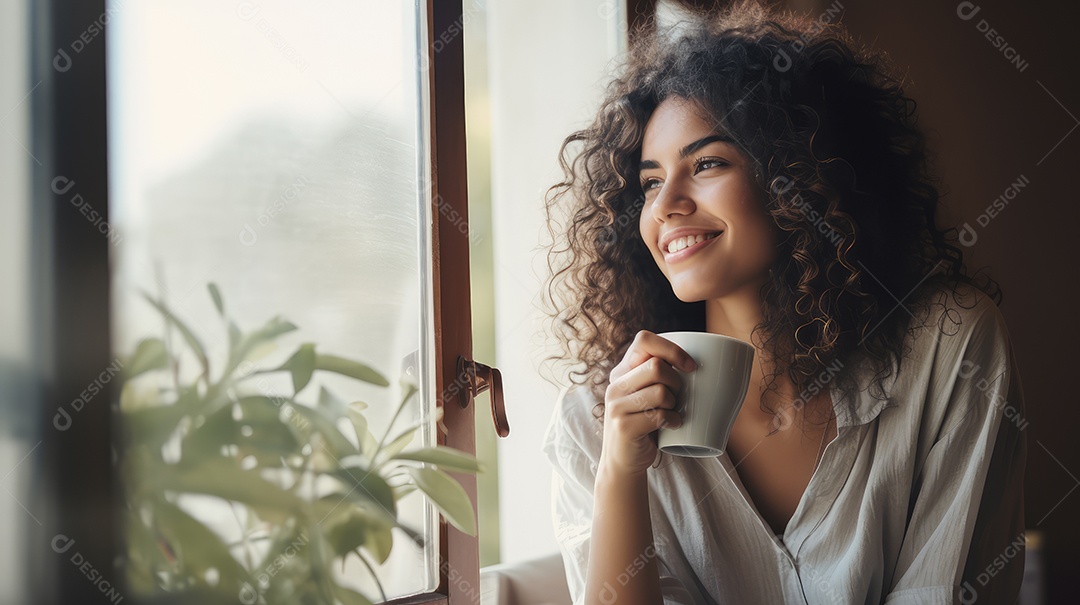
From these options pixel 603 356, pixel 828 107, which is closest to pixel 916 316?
pixel 828 107

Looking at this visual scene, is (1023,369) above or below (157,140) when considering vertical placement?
below

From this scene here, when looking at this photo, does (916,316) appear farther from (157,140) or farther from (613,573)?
(157,140)

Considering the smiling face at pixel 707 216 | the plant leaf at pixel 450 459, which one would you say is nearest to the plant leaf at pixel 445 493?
the plant leaf at pixel 450 459

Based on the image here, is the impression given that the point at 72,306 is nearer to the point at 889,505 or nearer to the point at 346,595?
the point at 346,595

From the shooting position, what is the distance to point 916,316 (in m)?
1.07

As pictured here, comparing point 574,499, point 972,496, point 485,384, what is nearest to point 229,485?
point 485,384

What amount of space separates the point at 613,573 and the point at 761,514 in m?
0.26

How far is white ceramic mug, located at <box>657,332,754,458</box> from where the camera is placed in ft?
2.51

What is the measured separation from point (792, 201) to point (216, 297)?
0.76 m

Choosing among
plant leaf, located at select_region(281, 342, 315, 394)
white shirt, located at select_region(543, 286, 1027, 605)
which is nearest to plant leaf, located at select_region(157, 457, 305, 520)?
plant leaf, located at select_region(281, 342, 315, 394)

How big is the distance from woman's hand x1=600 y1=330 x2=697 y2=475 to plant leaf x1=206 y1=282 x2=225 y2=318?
0.41m

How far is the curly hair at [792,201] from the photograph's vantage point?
1078 millimetres

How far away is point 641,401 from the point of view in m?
0.82

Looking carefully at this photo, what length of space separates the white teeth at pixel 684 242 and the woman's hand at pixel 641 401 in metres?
0.25
